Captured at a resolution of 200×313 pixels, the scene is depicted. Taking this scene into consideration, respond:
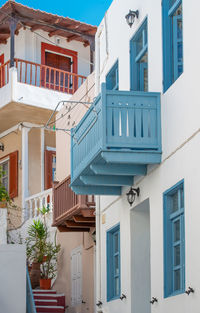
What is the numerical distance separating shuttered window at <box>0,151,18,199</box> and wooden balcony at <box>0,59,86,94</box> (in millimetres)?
2516

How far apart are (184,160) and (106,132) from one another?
5.28 ft

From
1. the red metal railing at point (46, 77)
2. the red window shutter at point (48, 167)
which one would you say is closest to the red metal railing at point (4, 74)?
the red metal railing at point (46, 77)

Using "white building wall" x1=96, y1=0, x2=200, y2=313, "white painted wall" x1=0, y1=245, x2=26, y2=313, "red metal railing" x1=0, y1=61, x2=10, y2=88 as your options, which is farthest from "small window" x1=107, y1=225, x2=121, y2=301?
"red metal railing" x1=0, y1=61, x2=10, y2=88

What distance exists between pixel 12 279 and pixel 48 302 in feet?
10.6

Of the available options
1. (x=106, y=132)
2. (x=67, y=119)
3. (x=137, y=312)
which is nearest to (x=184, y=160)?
(x=106, y=132)

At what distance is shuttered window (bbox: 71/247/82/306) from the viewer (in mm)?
21156

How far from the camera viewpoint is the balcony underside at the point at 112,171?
1369cm

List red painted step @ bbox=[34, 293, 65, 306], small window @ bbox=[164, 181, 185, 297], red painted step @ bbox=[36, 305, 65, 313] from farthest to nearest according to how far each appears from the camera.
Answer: red painted step @ bbox=[34, 293, 65, 306] < red painted step @ bbox=[36, 305, 65, 313] < small window @ bbox=[164, 181, 185, 297]

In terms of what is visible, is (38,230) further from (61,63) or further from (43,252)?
(61,63)

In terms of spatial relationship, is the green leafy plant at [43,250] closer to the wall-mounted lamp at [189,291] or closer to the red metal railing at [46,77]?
the red metal railing at [46,77]

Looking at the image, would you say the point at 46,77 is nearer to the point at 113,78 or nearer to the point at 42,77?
the point at 42,77

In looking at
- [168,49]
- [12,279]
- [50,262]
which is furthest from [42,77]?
[168,49]

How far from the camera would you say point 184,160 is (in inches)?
501

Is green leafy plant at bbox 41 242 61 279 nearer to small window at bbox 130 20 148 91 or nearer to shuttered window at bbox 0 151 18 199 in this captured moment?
shuttered window at bbox 0 151 18 199
